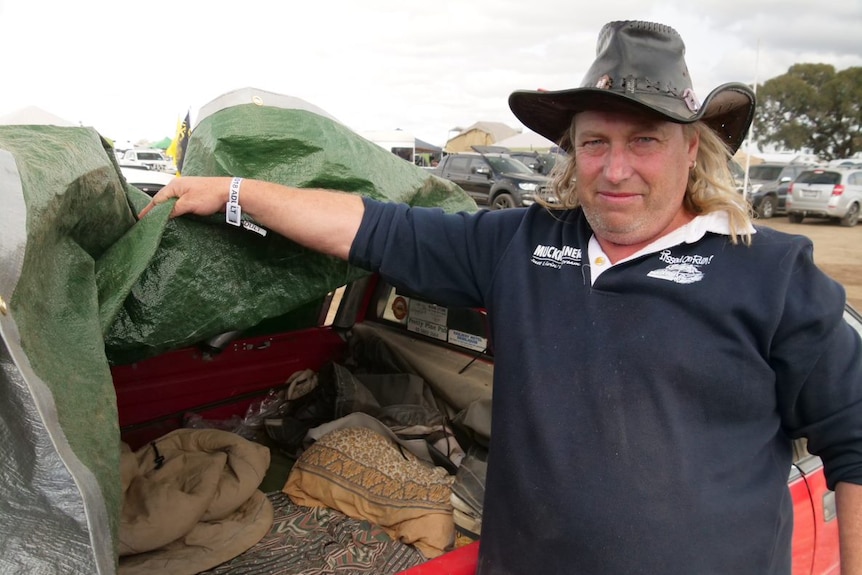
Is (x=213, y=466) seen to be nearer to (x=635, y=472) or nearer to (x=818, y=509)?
(x=635, y=472)

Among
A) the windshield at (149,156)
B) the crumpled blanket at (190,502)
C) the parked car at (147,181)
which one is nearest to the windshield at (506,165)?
the parked car at (147,181)

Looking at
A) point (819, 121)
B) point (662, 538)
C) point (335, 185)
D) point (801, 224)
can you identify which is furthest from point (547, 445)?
point (819, 121)

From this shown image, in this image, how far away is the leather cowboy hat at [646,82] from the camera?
1.55 m

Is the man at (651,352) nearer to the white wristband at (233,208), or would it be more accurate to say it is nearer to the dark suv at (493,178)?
the white wristband at (233,208)

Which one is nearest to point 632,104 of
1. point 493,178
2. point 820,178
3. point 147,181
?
point 147,181

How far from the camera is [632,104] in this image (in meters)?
1.54

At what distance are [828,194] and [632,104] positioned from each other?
1911cm

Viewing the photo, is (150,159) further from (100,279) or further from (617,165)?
(617,165)

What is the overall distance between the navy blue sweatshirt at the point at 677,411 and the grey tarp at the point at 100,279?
776 millimetres

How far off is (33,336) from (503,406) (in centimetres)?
105

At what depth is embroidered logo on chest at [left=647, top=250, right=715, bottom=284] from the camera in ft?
4.94

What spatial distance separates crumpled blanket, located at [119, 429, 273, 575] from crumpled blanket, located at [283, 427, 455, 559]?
0.19m

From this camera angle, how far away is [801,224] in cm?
1853

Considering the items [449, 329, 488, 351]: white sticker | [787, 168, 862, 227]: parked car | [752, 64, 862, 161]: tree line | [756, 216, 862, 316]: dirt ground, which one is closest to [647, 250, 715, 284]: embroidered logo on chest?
[449, 329, 488, 351]: white sticker
